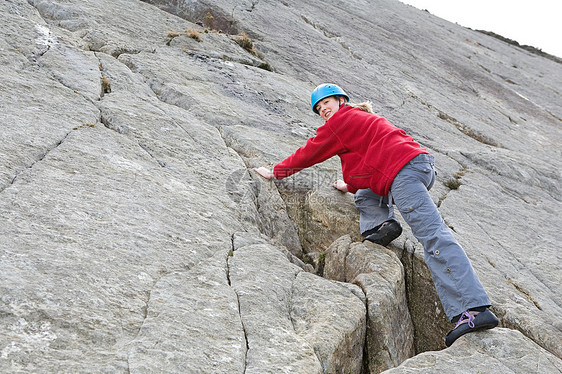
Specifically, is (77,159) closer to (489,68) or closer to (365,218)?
(365,218)

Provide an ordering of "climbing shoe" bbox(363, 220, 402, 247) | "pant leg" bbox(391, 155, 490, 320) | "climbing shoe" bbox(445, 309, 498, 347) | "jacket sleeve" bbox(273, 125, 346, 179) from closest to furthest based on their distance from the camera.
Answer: "climbing shoe" bbox(445, 309, 498, 347) → "pant leg" bbox(391, 155, 490, 320) → "climbing shoe" bbox(363, 220, 402, 247) → "jacket sleeve" bbox(273, 125, 346, 179)

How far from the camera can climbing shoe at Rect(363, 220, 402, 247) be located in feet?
20.2

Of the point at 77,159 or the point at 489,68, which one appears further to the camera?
the point at 489,68

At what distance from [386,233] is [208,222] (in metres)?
2.55

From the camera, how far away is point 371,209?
664 centimetres

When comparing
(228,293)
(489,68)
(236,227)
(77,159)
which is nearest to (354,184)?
(236,227)

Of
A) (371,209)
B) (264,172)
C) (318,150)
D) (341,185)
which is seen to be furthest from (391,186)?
(264,172)

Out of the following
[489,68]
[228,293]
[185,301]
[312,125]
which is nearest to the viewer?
[185,301]

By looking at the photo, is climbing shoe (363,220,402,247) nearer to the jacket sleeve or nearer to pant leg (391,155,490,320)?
pant leg (391,155,490,320)

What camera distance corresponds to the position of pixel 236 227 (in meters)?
5.75

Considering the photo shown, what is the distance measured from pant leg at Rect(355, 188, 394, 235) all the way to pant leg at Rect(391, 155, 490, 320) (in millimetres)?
733


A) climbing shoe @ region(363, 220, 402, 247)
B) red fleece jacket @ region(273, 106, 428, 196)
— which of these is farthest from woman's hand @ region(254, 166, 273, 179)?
climbing shoe @ region(363, 220, 402, 247)

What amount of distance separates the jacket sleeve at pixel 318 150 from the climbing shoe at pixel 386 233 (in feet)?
4.22

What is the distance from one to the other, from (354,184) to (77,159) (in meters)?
3.90
